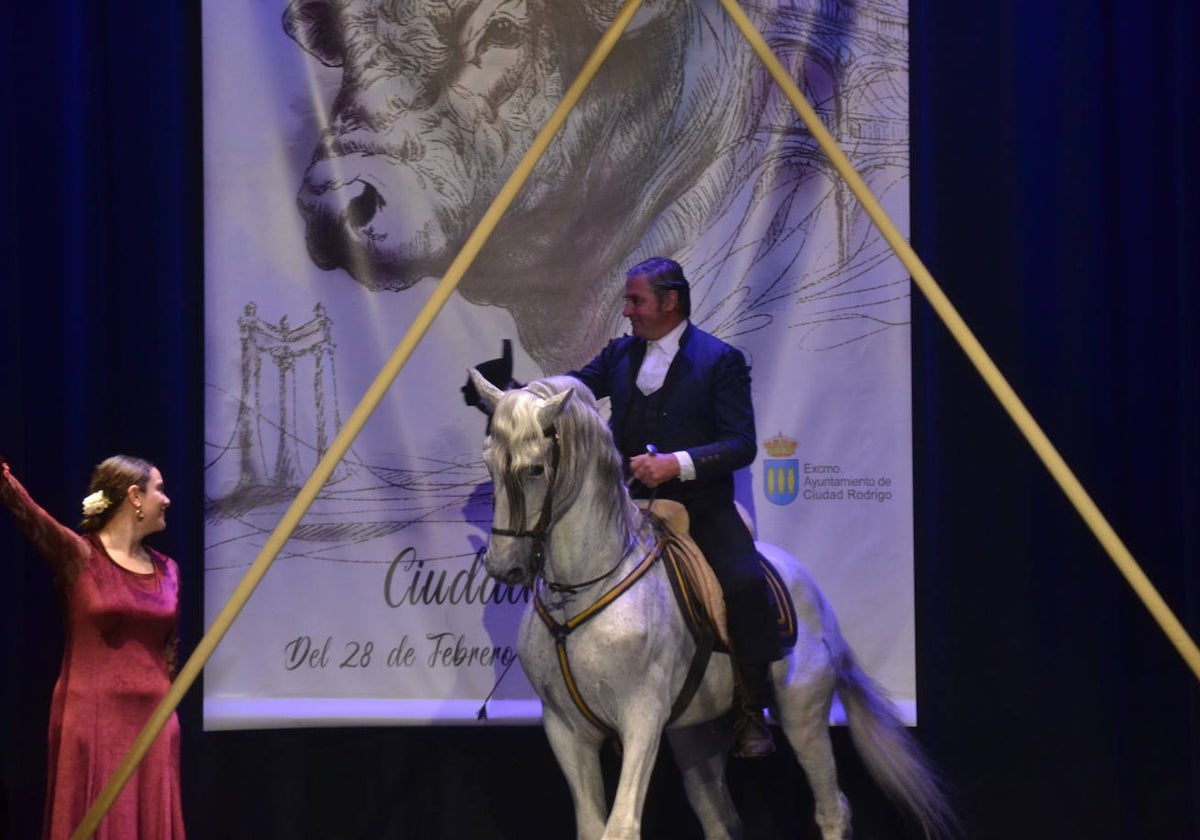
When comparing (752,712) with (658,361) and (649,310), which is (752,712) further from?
(649,310)

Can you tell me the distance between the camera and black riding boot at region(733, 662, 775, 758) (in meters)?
4.38

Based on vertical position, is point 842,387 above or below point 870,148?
below

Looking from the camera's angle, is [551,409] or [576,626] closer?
[551,409]

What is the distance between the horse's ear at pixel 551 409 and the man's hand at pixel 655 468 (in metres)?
0.41

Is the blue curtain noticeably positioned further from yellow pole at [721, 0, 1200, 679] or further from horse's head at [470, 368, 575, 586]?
horse's head at [470, 368, 575, 586]

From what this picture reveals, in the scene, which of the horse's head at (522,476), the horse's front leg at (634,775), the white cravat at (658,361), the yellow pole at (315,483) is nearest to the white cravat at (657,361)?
the white cravat at (658,361)

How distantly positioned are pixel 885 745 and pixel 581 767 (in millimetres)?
1196

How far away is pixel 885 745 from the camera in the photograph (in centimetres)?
477

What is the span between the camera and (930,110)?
539cm

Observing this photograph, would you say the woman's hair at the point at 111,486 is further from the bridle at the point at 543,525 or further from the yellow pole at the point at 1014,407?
the yellow pole at the point at 1014,407

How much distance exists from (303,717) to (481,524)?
0.98 metres

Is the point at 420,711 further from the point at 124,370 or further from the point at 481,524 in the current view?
the point at 124,370

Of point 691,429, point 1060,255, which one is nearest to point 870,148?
point 1060,255

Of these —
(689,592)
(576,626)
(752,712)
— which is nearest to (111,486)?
(576,626)
